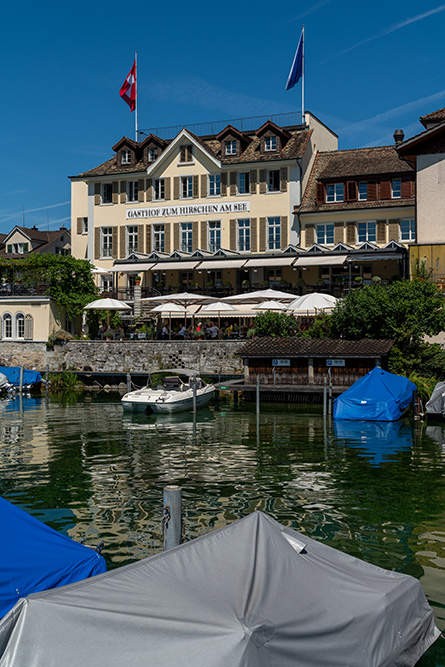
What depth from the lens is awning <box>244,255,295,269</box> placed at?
46.1 metres

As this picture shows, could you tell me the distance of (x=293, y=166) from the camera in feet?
168

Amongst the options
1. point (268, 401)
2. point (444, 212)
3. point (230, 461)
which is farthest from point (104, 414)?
point (444, 212)

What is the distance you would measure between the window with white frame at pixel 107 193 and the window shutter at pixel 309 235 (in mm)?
17447

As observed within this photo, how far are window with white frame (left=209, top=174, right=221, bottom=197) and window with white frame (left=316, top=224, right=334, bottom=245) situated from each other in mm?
9044

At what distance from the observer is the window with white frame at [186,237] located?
5475cm

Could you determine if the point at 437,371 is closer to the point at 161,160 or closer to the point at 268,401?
the point at 268,401

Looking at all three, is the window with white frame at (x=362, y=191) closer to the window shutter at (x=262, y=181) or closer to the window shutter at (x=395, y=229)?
the window shutter at (x=395, y=229)

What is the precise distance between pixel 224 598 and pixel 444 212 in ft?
112

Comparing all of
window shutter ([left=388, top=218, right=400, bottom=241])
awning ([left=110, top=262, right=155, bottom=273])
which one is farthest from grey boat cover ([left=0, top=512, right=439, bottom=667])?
awning ([left=110, top=262, right=155, bottom=273])

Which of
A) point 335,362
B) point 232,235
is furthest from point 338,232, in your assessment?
point 335,362

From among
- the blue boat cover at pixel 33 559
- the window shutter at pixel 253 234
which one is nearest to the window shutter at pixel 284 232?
the window shutter at pixel 253 234

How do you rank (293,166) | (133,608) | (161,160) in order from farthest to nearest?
1. (161,160)
2. (293,166)
3. (133,608)

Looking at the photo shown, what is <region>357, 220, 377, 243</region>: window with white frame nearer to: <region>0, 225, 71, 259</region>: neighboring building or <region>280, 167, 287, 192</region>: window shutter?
<region>280, 167, 287, 192</region>: window shutter

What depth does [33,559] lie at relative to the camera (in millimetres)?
7832
